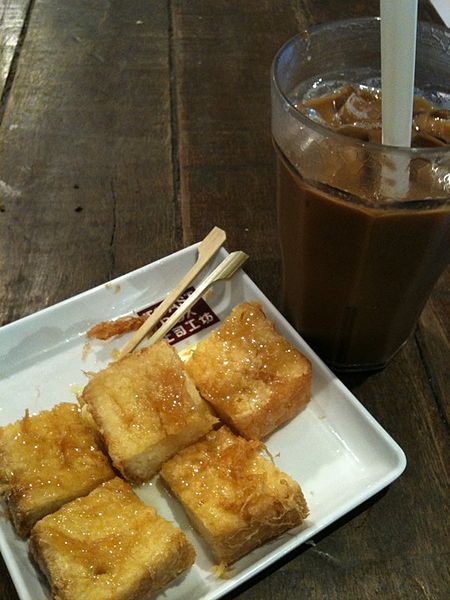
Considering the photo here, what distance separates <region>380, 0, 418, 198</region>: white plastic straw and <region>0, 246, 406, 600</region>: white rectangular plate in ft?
1.26

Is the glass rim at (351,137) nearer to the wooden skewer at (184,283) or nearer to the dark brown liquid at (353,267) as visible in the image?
the dark brown liquid at (353,267)

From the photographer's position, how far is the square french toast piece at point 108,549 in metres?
0.85

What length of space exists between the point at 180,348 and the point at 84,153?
73cm

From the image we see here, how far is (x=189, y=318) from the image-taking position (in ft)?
4.27

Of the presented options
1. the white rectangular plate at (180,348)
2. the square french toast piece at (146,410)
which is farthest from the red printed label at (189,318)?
the square french toast piece at (146,410)

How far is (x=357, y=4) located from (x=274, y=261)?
131cm

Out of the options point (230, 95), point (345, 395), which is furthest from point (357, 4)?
point (345, 395)

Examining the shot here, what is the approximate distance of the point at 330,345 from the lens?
126 cm

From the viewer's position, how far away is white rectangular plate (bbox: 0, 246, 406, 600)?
0.92 m

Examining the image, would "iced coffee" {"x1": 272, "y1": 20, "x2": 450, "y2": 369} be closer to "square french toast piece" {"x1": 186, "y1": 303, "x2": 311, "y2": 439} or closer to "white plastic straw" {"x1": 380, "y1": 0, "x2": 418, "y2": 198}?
"white plastic straw" {"x1": 380, "y1": 0, "x2": 418, "y2": 198}

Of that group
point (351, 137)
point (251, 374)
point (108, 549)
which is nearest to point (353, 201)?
point (351, 137)

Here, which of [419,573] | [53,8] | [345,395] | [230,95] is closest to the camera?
[419,573]

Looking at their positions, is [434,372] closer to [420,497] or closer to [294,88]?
[420,497]

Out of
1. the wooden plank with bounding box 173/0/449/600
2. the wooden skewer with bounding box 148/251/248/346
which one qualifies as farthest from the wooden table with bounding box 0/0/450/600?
the wooden skewer with bounding box 148/251/248/346
